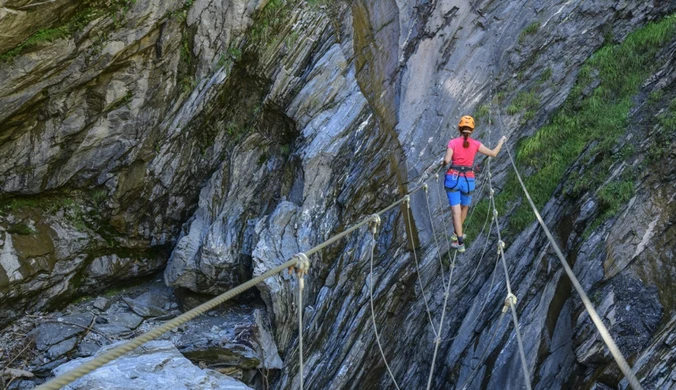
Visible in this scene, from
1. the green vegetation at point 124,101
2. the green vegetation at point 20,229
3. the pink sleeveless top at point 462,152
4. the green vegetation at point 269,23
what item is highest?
the green vegetation at point 269,23

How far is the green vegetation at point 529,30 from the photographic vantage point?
11.4 m

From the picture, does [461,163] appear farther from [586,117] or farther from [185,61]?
[185,61]

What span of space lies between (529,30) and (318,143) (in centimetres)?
467

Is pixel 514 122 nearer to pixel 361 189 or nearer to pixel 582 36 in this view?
pixel 582 36

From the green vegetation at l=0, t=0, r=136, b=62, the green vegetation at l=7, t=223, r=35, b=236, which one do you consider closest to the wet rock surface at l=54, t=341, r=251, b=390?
the green vegetation at l=7, t=223, r=35, b=236

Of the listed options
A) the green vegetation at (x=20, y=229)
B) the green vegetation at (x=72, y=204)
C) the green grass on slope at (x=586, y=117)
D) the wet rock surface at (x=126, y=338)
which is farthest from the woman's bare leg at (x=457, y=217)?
the green vegetation at (x=20, y=229)

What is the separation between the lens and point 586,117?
400 inches

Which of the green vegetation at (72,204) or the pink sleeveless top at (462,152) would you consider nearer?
the pink sleeveless top at (462,152)

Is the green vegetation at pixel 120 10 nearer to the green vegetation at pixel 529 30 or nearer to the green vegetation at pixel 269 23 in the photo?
the green vegetation at pixel 269 23

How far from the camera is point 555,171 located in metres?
9.77

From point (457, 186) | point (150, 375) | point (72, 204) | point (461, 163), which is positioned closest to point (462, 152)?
point (461, 163)

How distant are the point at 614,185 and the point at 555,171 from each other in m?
2.18

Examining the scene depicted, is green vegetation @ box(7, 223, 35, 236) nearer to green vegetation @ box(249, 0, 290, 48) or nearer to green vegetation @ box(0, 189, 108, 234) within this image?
green vegetation @ box(0, 189, 108, 234)

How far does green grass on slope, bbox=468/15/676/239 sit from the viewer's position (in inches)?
376
